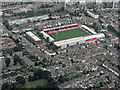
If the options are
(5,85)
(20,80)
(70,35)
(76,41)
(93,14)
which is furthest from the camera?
(93,14)

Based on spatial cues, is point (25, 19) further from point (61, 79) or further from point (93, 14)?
point (61, 79)

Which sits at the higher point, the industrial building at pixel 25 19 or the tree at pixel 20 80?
the industrial building at pixel 25 19

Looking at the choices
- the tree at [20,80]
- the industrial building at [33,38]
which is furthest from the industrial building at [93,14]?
the tree at [20,80]

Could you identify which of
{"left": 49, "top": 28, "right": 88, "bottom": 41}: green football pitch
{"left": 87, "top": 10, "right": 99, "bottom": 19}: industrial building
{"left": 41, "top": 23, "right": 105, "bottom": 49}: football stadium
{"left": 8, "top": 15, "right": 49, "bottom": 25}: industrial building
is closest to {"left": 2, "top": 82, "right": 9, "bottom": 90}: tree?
{"left": 41, "top": 23, "right": 105, "bottom": 49}: football stadium

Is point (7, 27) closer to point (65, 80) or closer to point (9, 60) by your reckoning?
point (9, 60)

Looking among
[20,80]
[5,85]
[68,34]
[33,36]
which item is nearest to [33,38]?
[33,36]

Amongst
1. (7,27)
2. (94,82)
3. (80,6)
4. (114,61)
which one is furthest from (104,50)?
(80,6)

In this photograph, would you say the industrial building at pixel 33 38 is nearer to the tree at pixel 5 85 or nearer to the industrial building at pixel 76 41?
the industrial building at pixel 76 41
